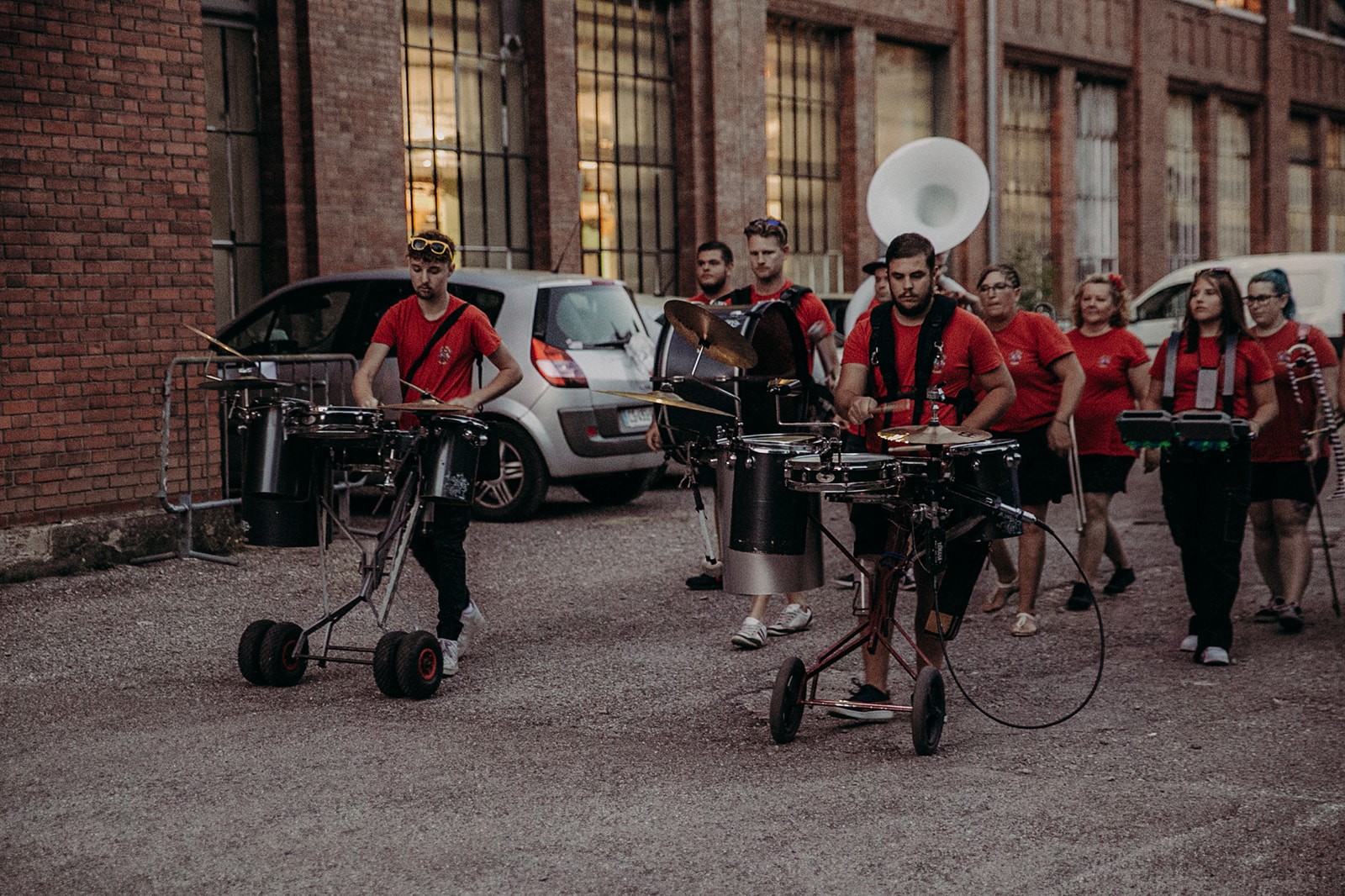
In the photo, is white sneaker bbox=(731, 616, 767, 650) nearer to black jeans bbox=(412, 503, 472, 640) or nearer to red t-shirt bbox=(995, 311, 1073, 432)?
black jeans bbox=(412, 503, 472, 640)

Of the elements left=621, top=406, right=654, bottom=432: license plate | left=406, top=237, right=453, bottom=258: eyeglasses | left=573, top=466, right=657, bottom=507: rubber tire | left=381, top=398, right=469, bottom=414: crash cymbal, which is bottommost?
left=573, top=466, right=657, bottom=507: rubber tire

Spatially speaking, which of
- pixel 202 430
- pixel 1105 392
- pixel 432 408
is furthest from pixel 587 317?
pixel 432 408

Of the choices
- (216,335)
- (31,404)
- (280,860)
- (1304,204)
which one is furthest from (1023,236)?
(280,860)

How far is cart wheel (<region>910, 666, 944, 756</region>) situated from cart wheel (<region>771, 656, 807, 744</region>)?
0.43m

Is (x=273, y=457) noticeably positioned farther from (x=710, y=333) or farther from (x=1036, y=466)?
(x=1036, y=466)

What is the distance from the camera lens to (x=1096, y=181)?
2848cm

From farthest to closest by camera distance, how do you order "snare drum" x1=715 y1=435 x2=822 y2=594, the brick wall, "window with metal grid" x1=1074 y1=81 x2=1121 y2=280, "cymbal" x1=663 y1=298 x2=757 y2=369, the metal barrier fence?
"window with metal grid" x1=1074 y1=81 x2=1121 y2=280, the metal barrier fence, the brick wall, "cymbal" x1=663 y1=298 x2=757 y2=369, "snare drum" x1=715 y1=435 x2=822 y2=594

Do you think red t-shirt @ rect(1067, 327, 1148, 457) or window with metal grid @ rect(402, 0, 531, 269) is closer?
red t-shirt @ rect(1067, 327, 1148, 457)

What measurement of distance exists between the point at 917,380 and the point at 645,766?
1.66 m

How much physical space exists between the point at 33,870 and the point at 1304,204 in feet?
115

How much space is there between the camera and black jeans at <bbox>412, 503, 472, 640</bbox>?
6.86 metres

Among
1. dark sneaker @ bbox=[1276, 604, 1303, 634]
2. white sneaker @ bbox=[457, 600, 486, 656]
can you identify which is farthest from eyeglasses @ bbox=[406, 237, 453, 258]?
dark sneaker @ bbox=[1276, 604, 1303, 634]

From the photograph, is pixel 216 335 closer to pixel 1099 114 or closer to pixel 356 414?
pixel 356 414

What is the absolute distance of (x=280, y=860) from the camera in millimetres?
4523
